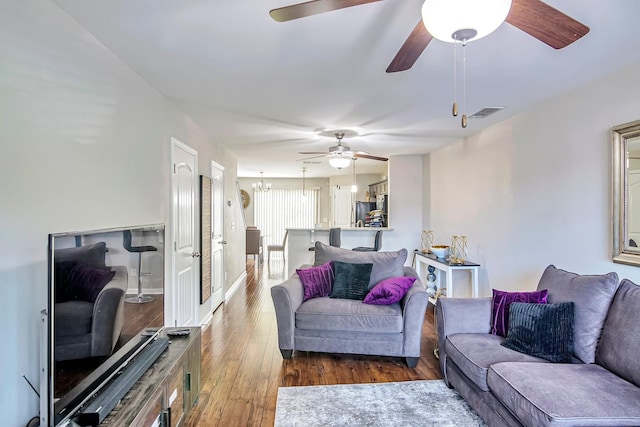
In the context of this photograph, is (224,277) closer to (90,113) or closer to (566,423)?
(90,113)

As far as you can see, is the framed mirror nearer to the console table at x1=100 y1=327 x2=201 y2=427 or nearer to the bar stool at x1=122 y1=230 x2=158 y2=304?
the console table at x1=100 y1=327 x2=201 y2=427

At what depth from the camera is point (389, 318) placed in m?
3.01

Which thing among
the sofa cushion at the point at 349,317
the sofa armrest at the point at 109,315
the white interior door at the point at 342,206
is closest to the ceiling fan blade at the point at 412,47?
the sofa armrest at the point at 109,315

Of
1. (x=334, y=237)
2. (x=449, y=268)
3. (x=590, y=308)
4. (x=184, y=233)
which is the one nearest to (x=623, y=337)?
(x=590, y=308)

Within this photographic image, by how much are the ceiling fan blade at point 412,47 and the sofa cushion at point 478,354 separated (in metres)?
1.85

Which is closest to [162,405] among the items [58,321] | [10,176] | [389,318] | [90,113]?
[58,321]

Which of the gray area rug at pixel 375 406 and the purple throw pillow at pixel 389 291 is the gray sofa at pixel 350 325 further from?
the gray area rug at pixel 375 406

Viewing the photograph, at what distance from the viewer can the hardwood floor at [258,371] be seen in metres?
2.34

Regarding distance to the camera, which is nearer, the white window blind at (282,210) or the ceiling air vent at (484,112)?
the ceiling air vent at (484,112)

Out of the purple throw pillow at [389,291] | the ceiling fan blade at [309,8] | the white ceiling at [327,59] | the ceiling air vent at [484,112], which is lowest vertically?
the purple throw pillow at [389,291]

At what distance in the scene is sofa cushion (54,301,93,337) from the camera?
127cm

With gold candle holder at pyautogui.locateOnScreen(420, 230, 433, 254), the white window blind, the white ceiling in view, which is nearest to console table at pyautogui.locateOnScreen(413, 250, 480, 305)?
gold candle holder at pyautogui.locateOnScreen(420, 230, 433, 254)

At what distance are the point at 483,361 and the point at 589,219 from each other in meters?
1.47

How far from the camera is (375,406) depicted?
2.39m
